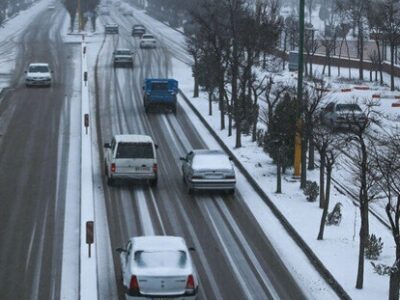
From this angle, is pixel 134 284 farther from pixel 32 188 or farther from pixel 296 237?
pixel 32 188

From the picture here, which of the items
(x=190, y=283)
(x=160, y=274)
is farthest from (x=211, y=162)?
(x=160, y=274)

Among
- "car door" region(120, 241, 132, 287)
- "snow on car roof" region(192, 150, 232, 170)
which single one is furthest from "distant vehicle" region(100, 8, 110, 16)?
"car door" region(120, 241, 132, 287)

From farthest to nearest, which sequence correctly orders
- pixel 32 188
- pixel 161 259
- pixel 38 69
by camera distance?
1. pixel 38 69
2. pixel 32 188
3. pixel 161 259

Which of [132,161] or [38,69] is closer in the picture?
[132,161]

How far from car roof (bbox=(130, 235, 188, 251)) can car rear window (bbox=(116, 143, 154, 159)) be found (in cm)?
1089

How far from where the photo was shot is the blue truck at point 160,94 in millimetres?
46438

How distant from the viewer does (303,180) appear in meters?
30.4

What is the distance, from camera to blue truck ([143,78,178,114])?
152ft

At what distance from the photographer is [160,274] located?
18094mm

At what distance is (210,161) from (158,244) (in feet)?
35.5

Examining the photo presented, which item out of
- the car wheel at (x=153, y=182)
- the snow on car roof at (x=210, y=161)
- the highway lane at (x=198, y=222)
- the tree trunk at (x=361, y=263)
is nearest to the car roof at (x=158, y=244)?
the highway lane at (x=198, y=222)

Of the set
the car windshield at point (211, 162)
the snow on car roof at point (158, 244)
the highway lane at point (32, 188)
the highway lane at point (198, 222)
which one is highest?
the snow on car roof at point (158, 244)

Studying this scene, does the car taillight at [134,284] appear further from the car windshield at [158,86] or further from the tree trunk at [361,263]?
the car windshield at [158,86]

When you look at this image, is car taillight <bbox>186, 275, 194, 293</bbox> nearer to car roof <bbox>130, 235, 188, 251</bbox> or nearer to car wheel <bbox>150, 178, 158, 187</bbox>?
car roof <bbox>130, 235, 188, 251</bbox>
